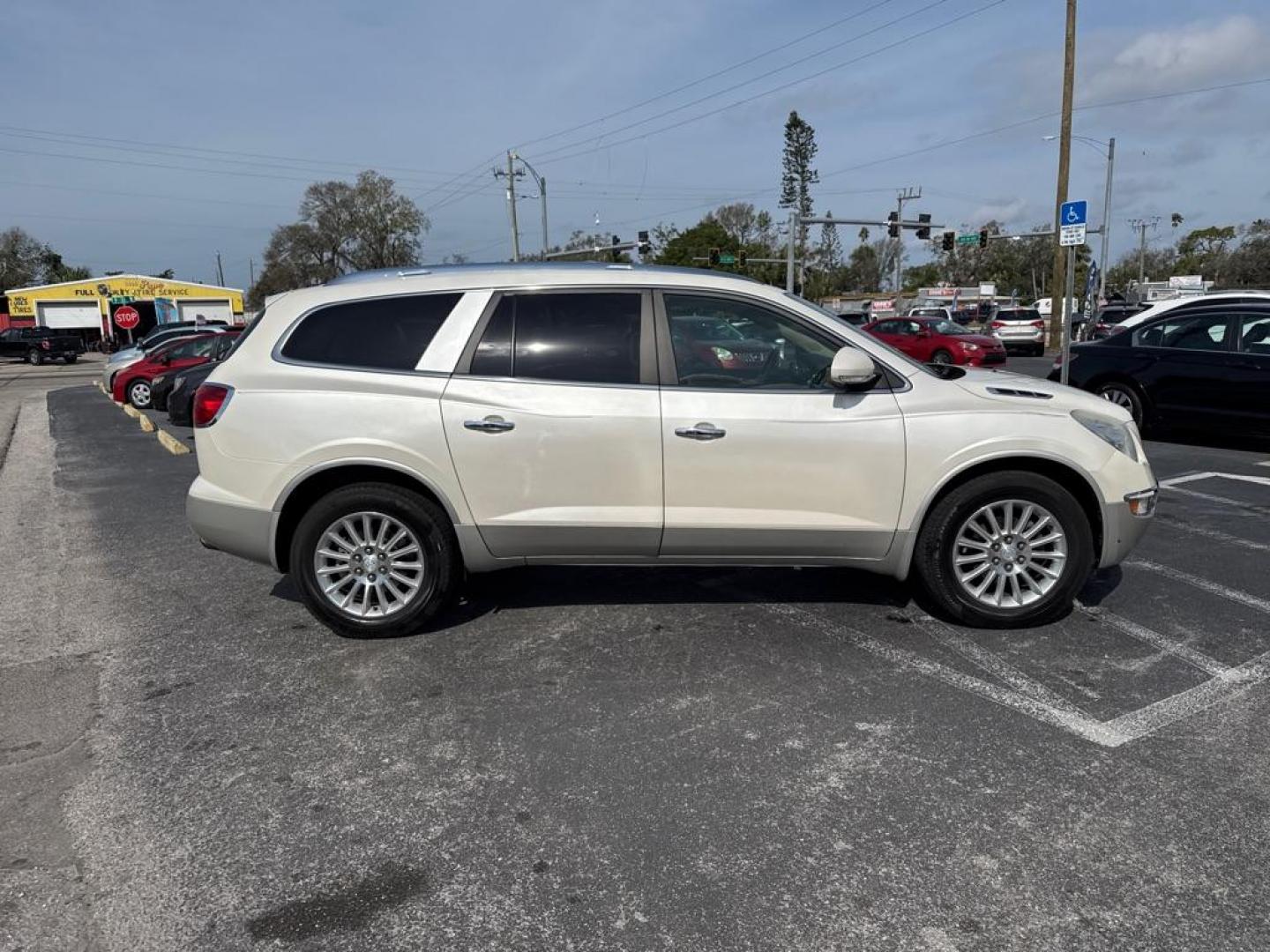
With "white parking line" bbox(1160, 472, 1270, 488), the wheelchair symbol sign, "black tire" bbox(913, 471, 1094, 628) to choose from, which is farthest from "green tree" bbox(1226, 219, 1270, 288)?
"black tire" bbox(913, 471, 1094, 628)

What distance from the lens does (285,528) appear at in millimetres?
4605

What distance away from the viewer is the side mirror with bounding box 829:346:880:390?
421 cm

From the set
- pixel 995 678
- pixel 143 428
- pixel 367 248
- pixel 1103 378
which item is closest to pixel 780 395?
pixel 995 678

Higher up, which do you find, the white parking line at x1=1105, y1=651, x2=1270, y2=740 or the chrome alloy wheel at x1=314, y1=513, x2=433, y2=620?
the chrome alloy wheel at x1=314, y1=513, x2=433, y2=620

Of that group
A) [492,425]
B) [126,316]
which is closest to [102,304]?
[126,316]

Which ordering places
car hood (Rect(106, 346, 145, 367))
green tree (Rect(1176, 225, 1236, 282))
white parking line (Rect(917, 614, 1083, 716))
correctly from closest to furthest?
white parking line (Rect(917, 614, 1083, 716))
car hood (Rect(106, 346, 145, 367))
green tree (Rect(1176, 225, 1236, 282))

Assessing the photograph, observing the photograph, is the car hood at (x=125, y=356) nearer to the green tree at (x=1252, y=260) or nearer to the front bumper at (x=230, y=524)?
the front bumper at (x=230, y=524)

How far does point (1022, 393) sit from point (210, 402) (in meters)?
4.09

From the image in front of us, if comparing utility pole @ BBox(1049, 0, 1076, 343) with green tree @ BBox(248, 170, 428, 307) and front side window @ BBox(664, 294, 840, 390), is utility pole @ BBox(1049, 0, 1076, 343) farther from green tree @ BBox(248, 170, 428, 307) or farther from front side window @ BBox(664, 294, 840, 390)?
green tree @ BBox(248, 170, 428, 307)

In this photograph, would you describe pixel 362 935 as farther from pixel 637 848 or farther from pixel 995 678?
pixel 995 678

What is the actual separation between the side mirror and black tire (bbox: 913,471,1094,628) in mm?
758

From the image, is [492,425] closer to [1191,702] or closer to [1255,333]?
[1191,702]

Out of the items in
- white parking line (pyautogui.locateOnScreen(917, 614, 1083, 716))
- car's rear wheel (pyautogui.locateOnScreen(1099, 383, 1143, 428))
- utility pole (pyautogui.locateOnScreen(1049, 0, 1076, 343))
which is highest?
utility pole (pyautogui.locateOnScreen(1049, 0, 1076, 343))

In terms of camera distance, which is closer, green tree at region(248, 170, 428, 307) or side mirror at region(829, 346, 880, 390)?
side mirror at region(829, 346, 880, 390)
